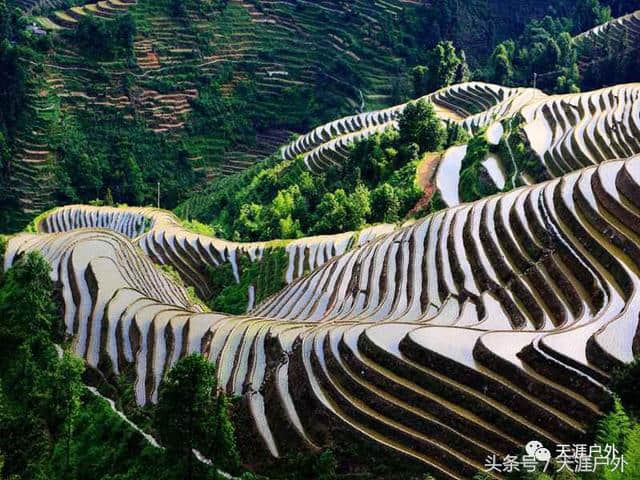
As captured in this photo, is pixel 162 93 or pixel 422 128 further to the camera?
pixel 162 93

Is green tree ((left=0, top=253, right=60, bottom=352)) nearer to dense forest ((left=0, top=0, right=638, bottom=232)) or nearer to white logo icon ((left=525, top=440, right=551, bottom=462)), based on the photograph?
white logo icon ((left=525, top=440, right=551, bottom=462))

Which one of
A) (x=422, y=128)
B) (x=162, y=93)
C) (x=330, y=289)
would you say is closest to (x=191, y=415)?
(x=330, y=289)

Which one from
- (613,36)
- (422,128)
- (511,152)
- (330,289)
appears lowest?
(330,289)

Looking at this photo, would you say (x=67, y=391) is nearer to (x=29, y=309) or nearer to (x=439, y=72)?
(x=29, y=309)

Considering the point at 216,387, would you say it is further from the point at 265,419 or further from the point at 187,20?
the point at 187,20

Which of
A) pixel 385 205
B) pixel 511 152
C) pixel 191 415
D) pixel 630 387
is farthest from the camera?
pixel 385 205
